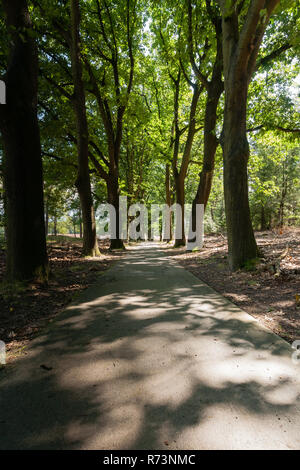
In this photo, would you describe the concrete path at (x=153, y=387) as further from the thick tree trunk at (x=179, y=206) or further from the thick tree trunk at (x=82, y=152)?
the thick tree trunk at (x=179, y=206)

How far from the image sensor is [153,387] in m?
2.13

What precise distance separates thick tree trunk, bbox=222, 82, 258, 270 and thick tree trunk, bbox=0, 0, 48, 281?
500 cm

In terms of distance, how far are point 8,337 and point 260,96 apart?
49.8 ft

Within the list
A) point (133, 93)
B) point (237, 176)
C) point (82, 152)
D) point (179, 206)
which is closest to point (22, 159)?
point (237, 176)

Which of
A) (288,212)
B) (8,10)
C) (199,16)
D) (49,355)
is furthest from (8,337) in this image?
(288,212)

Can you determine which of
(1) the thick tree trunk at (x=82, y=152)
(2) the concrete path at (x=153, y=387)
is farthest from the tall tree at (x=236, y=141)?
(1) the thick tree trunk at (x=82, y=152)

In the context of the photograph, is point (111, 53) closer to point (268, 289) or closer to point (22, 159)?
point (22, 159)

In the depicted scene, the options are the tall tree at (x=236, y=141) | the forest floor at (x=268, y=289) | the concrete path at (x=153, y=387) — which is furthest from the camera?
the tall tree at (x=236, y=141)

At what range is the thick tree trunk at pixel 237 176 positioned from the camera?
680 centimetres

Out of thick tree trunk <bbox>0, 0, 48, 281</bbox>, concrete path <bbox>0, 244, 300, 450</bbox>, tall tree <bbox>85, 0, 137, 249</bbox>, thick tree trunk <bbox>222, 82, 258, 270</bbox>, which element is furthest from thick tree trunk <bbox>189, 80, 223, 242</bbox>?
concrete path <bbox>0, 244, 300, 450</bbox>

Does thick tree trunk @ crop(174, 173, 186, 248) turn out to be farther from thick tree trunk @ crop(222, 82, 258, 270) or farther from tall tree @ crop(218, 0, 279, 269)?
thick tree trunk @ crop(222, 82, 258, 270)

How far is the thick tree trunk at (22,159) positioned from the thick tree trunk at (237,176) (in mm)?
4996

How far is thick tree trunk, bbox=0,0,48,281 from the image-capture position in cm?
521

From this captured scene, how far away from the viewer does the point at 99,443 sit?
156 centimetres
